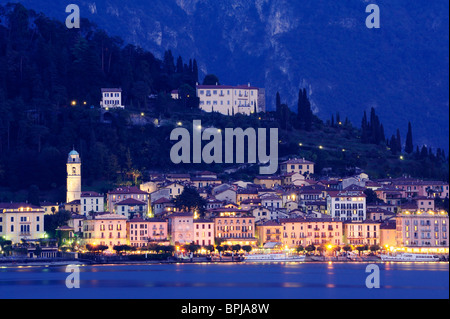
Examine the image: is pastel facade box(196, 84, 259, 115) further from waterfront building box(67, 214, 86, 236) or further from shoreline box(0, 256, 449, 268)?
shoreline box(0, 256, 449, 268)

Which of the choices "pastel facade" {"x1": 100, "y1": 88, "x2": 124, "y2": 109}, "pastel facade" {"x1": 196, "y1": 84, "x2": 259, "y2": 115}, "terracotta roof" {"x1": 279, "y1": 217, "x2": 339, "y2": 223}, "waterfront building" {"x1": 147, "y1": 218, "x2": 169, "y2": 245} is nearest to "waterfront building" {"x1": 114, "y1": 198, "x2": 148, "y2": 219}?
"waterfront building" {"x1": 147, "y1": 218, "x2": 169, "y2": 245}

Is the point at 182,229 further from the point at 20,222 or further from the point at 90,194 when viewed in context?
the point at 20,222

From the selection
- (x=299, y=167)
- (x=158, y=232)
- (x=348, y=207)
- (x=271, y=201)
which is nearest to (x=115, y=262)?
(x=158, y=232)

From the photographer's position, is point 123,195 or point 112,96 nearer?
point 123,195

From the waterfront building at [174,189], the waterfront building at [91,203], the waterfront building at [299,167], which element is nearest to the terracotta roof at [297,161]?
the waterfront building at [299,167]

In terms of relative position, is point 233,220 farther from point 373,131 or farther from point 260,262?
point 373,131
